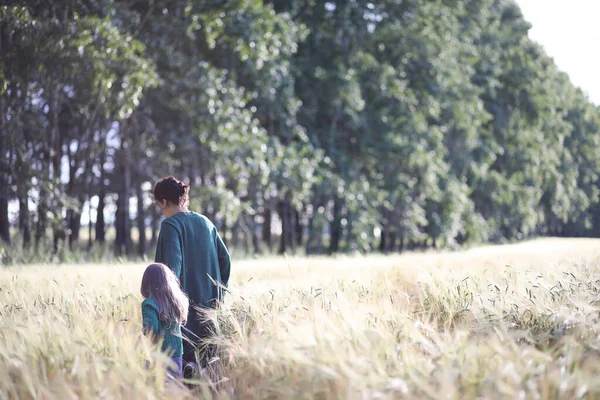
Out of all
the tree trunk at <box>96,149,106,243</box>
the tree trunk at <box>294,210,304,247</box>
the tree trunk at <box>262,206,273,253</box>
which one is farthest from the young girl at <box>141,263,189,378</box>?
the tree trunk at <box>294,210,304,247</box>

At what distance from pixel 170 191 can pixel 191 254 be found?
22.7 inches

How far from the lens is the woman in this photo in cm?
419

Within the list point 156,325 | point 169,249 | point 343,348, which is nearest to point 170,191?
point 169,249

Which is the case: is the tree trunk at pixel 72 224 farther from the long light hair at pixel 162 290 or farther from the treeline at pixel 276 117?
the long light hair at pixel 162 290

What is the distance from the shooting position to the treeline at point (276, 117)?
10336 mm

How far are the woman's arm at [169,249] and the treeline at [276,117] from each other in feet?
20.0

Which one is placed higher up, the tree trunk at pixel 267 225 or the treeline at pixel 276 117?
the treeline at pixel 276 117

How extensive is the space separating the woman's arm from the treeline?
20.0 feet

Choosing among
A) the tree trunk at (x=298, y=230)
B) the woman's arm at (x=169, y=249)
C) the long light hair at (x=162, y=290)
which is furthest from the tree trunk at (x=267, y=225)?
the long light hair at (x=162, y=290)

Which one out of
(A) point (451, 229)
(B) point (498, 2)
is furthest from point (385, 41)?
(B) point (498, 2)

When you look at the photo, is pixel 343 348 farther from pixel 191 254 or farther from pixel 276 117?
pixel 276 117

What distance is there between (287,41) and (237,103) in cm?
197

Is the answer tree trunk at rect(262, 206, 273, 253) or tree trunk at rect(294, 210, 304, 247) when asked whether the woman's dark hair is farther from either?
tree trunk at rect(294, 210, 304, 247)

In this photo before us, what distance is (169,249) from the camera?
13.6ft
